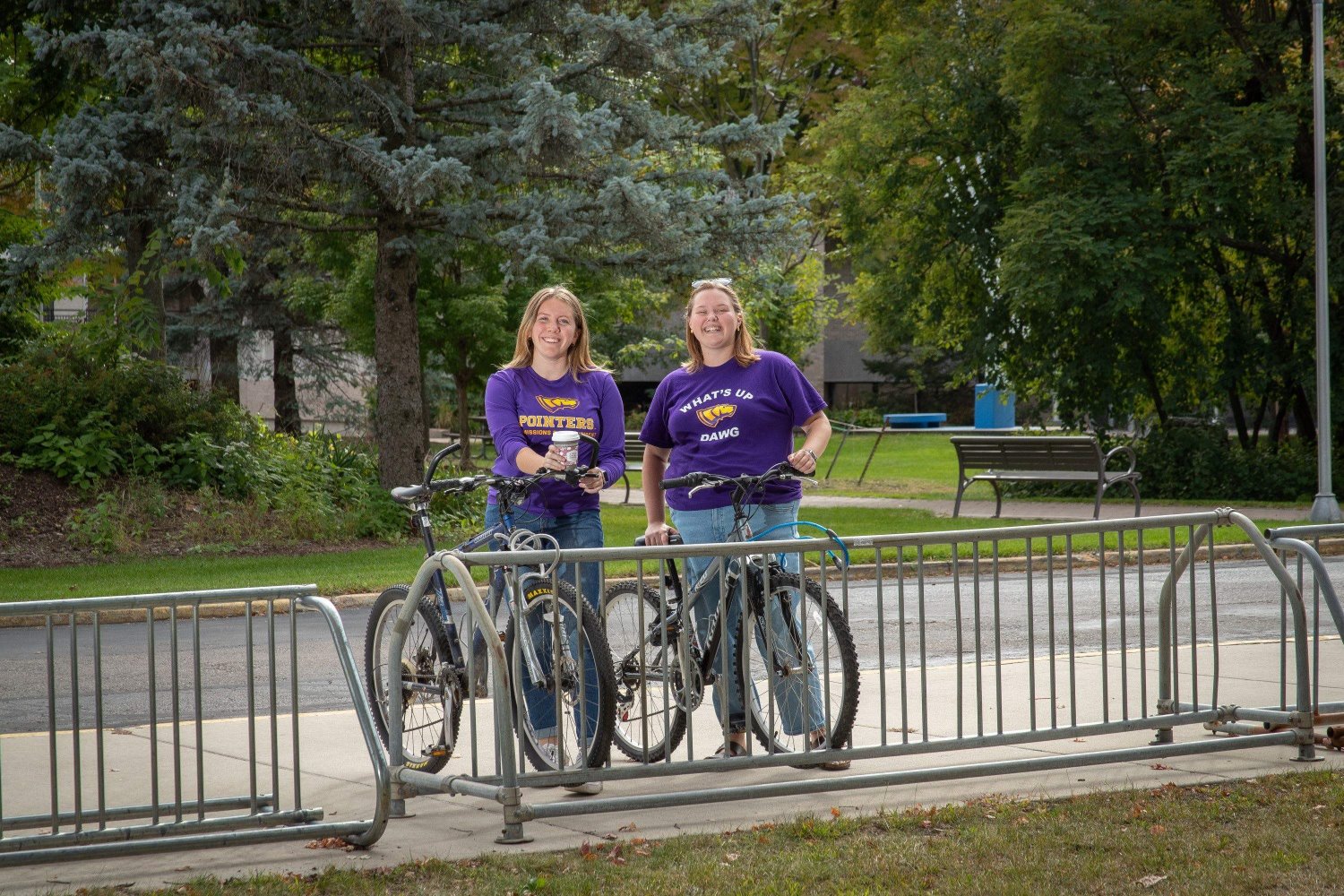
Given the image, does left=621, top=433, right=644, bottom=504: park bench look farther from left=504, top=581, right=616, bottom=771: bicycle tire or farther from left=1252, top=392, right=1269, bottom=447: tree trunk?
left=504, top=581, right=616, bottom=771: bicycle tire

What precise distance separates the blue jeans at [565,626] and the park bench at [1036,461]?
14038 mm

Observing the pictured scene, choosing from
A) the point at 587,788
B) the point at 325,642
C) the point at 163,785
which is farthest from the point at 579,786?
the point at 325,642

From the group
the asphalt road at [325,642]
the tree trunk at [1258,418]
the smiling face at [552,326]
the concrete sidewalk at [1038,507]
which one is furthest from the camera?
the tree trunk at [1258,418]

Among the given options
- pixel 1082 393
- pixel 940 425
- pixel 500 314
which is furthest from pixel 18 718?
pixel 940 425

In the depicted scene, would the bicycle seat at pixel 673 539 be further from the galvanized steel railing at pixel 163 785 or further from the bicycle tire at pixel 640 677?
the galvanized steel railing at pixel 163 785

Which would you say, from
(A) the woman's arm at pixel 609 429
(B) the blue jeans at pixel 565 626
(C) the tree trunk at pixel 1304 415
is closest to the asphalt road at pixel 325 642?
(B) the blue jeans at pixel 565 626

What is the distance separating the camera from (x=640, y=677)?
6.30m

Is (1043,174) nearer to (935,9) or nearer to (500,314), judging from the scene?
(935,9)

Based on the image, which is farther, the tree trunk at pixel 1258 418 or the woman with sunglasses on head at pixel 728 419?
the tree trunk at pixel 1258 418

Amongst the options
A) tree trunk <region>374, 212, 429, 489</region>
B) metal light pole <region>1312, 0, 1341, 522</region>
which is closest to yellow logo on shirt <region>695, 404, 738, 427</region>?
tree trunk <region>374, 212, 429, 489</region>

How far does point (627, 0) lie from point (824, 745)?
51.5 ft

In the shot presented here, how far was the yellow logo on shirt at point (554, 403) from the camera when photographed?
6.65 m

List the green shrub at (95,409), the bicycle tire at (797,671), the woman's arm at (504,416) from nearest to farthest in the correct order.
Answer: the bicycle tire at (797,671)
the woman's arm at (504,416)
the green shrub at (95,409)

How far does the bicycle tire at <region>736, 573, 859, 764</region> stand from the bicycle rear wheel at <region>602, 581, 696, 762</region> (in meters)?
0.29
